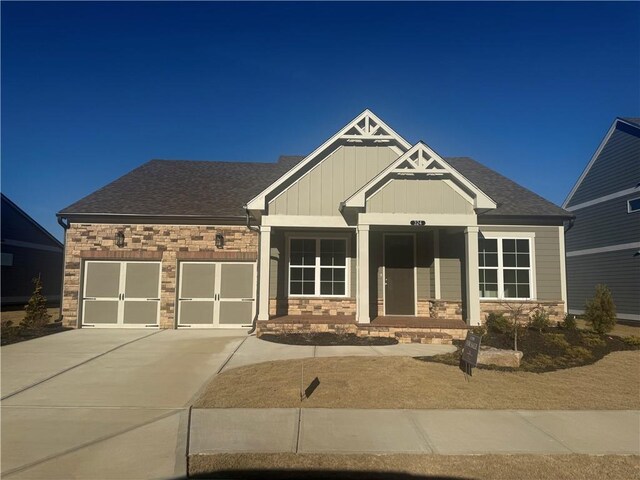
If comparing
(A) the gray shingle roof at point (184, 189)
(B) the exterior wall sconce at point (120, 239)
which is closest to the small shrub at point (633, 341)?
(A) the gray shingle roof at point (184, 189)

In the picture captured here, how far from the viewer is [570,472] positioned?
4.03 meters

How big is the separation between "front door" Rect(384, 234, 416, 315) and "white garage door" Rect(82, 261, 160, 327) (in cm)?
732

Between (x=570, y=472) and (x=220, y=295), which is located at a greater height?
(x=220, y=295)

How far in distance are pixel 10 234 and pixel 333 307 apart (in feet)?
66.5

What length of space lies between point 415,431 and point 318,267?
→ 872cm

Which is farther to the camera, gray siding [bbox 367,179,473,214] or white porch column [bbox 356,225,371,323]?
gray siding [bbox 367,179,473,214]

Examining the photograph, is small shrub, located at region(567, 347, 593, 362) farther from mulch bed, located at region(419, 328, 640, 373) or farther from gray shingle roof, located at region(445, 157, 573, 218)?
gray shingle roof, located at region(445, 157, 573, 218)

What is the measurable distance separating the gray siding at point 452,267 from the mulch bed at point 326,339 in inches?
121

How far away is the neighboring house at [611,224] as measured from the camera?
18.4 meters

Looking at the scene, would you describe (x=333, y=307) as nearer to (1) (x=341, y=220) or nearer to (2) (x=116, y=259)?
(1) (x=341, y=220)

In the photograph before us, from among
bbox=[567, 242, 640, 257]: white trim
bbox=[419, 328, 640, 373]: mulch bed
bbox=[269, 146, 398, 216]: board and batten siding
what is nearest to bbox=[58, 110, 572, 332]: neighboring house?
bbox=[269, 146, 398, 216]: board and batten siding

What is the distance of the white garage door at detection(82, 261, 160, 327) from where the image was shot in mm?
13625

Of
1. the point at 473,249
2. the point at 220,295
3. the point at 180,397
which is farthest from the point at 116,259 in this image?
the point at 473,249

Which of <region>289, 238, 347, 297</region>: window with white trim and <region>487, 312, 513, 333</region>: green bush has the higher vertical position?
<region>289, 238, 347, 297</region>: window with white trim
